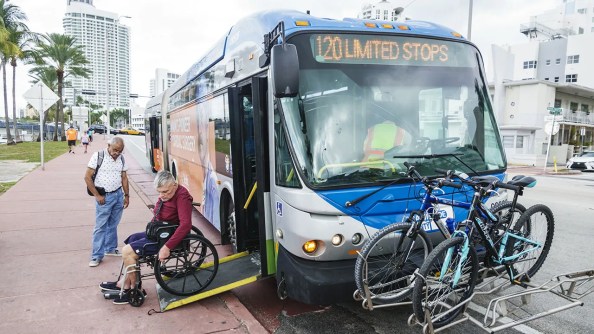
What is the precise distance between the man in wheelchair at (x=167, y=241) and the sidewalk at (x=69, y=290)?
0.78ft

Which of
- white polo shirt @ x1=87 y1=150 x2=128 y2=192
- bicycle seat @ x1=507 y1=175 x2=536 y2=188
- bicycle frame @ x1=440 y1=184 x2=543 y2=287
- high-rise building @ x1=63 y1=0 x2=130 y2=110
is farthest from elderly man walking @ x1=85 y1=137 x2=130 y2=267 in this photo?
high-rise building @ x1=63 y1=0 x2=130 y2=110

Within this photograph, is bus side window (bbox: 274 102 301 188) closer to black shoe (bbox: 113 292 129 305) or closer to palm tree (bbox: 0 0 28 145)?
black shoe (bbox: 113 292 129 305)

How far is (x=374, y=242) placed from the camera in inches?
131

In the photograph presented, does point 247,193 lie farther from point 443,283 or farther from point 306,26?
point 443,283

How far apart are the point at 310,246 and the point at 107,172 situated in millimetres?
3341

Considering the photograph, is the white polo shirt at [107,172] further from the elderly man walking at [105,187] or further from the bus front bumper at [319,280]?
the bus front bumper at [319,280]

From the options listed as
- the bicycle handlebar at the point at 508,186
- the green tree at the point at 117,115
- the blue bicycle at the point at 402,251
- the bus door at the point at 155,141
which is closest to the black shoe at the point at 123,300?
the blue bicycle at the point at 402,251

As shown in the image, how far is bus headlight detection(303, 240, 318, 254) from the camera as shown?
141 inches

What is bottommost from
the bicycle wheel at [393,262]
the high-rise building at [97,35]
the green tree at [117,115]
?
the bicycle wheel at [393,262]

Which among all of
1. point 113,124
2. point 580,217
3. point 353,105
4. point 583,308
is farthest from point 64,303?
point 113,124

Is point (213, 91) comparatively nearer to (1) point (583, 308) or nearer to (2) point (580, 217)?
(1) point (583, 308)

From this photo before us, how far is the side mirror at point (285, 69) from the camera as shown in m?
3.43

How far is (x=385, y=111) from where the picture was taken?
13.1 ft

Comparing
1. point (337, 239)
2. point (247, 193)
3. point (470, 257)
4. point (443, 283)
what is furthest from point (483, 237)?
point (247, 193)
